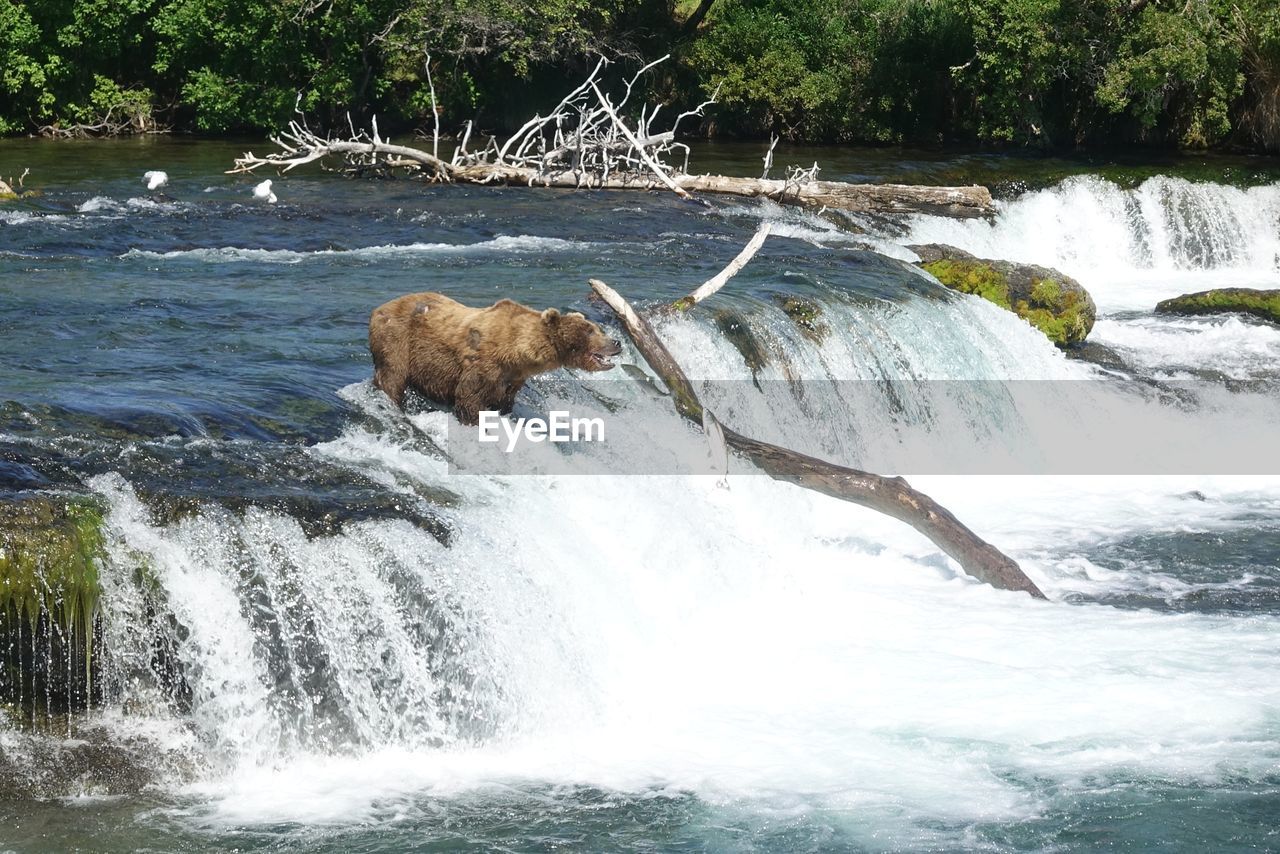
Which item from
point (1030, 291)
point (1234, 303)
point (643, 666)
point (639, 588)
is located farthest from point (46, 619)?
point (1234, 303)

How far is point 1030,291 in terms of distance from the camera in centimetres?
1642

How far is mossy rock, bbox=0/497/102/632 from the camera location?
707 centimetres

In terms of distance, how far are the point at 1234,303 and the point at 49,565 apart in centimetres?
1426

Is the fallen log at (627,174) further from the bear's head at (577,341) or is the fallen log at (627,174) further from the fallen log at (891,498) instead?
the bear's head at (577,341)

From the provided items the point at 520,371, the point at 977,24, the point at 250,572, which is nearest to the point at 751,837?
the point at 250,572

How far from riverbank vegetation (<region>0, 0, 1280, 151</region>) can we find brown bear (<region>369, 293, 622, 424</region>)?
714 inches

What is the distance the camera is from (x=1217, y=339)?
16.8 metres

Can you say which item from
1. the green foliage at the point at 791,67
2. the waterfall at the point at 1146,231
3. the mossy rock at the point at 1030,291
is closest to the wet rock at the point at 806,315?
the mossy rock at the point at 1030,291

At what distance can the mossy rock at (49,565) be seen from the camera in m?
7.07

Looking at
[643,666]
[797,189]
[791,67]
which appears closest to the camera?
[643,666]

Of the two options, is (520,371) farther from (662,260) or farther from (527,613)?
(662,260)

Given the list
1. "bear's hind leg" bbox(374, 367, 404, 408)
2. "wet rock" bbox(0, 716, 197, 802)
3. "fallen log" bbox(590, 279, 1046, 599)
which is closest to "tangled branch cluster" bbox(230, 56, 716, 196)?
"fallen log" bbox(590, 279, 1046, 599)

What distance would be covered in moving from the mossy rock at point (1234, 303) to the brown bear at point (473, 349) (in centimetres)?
1040

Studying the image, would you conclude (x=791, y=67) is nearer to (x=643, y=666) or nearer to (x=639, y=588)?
(x=639, y=588)
